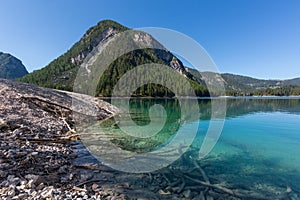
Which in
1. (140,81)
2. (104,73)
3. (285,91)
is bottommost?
(285,91)

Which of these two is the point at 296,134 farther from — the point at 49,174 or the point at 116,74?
the point at 116,74

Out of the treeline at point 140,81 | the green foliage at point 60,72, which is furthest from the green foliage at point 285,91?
the green foliage at point 60,72

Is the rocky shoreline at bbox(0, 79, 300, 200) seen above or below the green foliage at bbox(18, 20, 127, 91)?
below

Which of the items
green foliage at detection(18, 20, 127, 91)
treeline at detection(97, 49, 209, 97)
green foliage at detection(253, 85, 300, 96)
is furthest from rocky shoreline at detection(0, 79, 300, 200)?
green foliage at detection(253, 85, 300, 96)

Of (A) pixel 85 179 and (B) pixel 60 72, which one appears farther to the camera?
(B) pixel 60 72

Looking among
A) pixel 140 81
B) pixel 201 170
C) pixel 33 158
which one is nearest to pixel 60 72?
pixel 140 81

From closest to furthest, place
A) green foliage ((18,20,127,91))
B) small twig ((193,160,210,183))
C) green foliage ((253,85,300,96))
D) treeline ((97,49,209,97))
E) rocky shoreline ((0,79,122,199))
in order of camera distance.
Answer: rocky shoreline ((0,79,122,199)), small twig ((193,160,210,183)), treeline ((97,49,209,97)), green foliage ((18,20,127,91)), green foliage ((253,85,300,96))

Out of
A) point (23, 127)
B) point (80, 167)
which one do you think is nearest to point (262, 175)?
point (80, 167)

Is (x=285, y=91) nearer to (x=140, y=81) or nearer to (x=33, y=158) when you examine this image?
(x=140, y=81)

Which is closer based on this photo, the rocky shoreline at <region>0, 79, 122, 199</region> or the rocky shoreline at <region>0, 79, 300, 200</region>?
the rocky shoreline at <region>0, 79, 122, 199</region>

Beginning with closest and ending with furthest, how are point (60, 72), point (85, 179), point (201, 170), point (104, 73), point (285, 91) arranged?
1. point (85, 179)
2. point (201, 170)
3. point (104, 73)
4. point (60, 72)
5. point (285, 91)

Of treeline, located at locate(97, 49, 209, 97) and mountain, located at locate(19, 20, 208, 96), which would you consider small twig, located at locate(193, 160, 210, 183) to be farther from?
treeline, located at locate(97, 49, 209, 97)

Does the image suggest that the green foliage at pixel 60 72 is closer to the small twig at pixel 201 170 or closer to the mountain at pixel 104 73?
the mountain at pixel 104 73

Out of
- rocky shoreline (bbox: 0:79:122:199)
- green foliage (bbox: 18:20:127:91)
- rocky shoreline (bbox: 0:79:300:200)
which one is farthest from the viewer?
green foliage (bbox: 18:20:127:91)
